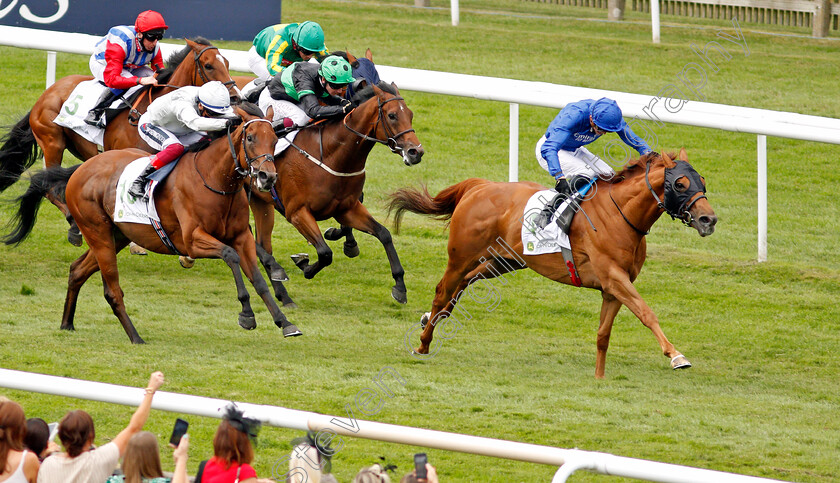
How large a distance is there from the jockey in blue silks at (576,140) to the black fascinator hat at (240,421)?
3406mm

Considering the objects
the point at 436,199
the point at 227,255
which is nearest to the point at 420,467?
the point at 227,255

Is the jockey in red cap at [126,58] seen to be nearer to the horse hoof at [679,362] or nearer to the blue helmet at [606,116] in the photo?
the blue helmet at [606,116]

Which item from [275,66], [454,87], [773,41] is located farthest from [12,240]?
[773,41]

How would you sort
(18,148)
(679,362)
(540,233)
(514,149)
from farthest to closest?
(514,149) < (18,148) < (540,233) < (679,362)

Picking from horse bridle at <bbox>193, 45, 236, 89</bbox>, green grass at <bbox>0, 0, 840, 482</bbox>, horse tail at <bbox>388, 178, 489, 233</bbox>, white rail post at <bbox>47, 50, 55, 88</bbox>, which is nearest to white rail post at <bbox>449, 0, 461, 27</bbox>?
green grass at <bbox>0, 0, 840, 482</bbox>

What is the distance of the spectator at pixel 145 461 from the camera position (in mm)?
3432

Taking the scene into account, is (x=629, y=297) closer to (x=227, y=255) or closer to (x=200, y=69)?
(x=227, y=255)

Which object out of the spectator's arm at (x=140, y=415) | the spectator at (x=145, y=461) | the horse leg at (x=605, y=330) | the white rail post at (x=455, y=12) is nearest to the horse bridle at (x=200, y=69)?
the horse leg at (x=605, y=330)

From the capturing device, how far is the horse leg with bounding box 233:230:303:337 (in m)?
6.32

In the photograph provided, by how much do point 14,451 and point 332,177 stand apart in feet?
Answer: 14.1

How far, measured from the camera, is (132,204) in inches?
258

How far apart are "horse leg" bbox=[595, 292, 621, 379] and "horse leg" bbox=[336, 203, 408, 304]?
1498 mm

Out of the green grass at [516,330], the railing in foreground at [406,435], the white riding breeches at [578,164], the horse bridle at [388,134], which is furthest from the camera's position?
the horse bridle at [388,134]

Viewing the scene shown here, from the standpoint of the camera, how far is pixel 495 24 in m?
16.1
